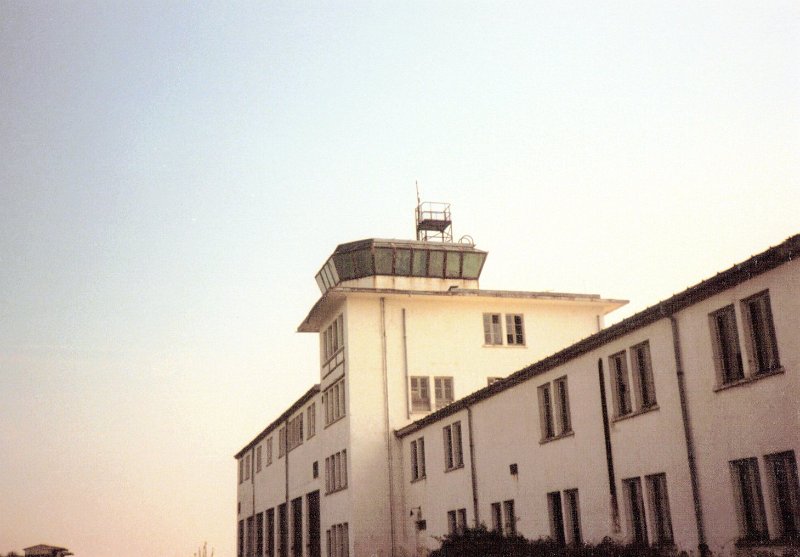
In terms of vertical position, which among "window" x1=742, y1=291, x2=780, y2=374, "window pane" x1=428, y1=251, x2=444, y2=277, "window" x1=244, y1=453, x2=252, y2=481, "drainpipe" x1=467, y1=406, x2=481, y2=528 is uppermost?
"window pane" x1=428, y1=251, x2=444, y2=277

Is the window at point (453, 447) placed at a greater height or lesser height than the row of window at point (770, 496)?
greater

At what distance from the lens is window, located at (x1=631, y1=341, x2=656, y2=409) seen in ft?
70.4

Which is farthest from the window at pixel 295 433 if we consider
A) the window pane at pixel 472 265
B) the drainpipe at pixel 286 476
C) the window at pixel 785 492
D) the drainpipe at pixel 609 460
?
the window at pixel 785 492

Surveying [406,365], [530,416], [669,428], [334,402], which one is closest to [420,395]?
[406,365]

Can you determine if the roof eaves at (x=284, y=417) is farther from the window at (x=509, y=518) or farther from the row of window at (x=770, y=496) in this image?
the row of window at (x=770, y=496)

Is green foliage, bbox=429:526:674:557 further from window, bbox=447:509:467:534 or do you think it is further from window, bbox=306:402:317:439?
window, bbox=306:402:317:439

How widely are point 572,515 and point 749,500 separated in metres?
8.12

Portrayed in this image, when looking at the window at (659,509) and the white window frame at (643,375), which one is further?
the white window frame at (643,375)

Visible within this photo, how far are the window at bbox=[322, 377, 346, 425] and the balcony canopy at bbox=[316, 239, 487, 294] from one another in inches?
251

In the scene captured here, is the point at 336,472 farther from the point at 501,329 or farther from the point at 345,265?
the point at 345,265

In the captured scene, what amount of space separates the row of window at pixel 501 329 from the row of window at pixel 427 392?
3.11 m

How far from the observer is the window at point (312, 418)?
4904 centimetres

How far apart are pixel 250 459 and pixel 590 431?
5230 centimetres

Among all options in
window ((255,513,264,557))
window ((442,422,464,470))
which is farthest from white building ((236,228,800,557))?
window ((255,513,264,557))
